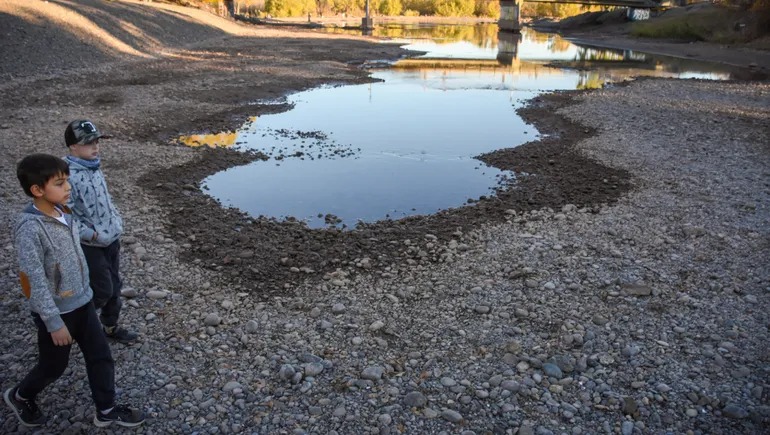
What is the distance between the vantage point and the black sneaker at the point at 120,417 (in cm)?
483

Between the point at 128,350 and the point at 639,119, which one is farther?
the point at 639,119

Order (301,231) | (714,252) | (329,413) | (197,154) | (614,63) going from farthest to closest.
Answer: (614,63)
(197,154)
(301,231)
(714,252)
(329,413)

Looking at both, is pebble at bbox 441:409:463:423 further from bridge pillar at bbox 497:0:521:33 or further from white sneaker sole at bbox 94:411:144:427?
bridge pillar at bbox 497:0:521:33

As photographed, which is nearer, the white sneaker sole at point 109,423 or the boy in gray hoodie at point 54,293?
the boy in gray hoodie at point 54,293

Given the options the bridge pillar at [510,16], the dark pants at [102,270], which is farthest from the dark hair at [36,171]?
the bridge pillar at [510,16]

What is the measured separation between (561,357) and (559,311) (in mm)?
1129

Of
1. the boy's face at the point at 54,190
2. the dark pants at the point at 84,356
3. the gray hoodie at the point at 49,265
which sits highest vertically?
the boy's face at the point at 54,190

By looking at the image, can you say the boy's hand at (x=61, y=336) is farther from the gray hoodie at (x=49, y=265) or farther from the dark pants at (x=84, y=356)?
the dark pants at (x=84, y=356)

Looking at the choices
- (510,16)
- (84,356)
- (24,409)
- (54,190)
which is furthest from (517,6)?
(24,409)

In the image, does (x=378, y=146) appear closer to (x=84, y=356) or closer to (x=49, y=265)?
(x=84, y=356)

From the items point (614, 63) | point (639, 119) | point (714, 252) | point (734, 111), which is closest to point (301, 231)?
point (714, 252)

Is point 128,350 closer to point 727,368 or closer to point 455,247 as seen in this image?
point 455,247

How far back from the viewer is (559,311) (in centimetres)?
720

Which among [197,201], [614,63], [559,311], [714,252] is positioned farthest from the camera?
[614,63]
